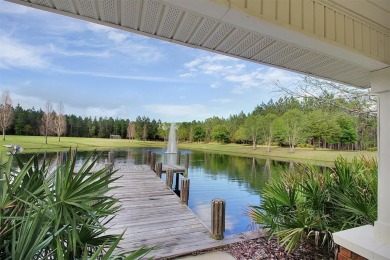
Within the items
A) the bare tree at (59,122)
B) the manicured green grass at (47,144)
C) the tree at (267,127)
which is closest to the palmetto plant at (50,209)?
the manicured green grass at (47,144)

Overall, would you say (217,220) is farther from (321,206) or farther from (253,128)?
(253,128)

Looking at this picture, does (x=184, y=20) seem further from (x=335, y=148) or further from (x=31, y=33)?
(x=335, y=148)

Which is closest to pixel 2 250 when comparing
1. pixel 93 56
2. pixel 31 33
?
pixel 31 33

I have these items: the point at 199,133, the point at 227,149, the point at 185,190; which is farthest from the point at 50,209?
the point at 199,133

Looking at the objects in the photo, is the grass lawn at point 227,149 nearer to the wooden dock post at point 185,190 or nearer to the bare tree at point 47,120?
the bare tree at point 47,120

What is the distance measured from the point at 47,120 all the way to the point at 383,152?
33720mm

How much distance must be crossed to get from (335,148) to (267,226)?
112 ft

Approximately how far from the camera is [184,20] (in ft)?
4.95

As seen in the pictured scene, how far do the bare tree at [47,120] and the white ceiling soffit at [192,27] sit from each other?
102 feet

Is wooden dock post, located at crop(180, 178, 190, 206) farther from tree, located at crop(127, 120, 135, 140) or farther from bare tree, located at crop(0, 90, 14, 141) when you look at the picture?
tree, located at crop(127, 120, 135, 140)

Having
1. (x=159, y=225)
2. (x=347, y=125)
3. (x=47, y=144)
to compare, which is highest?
(x=347, y=125)

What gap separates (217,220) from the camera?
4.09m

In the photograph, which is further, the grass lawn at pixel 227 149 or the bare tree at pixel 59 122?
the bare tree at pixel 59 122

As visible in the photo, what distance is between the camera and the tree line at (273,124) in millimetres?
5773
